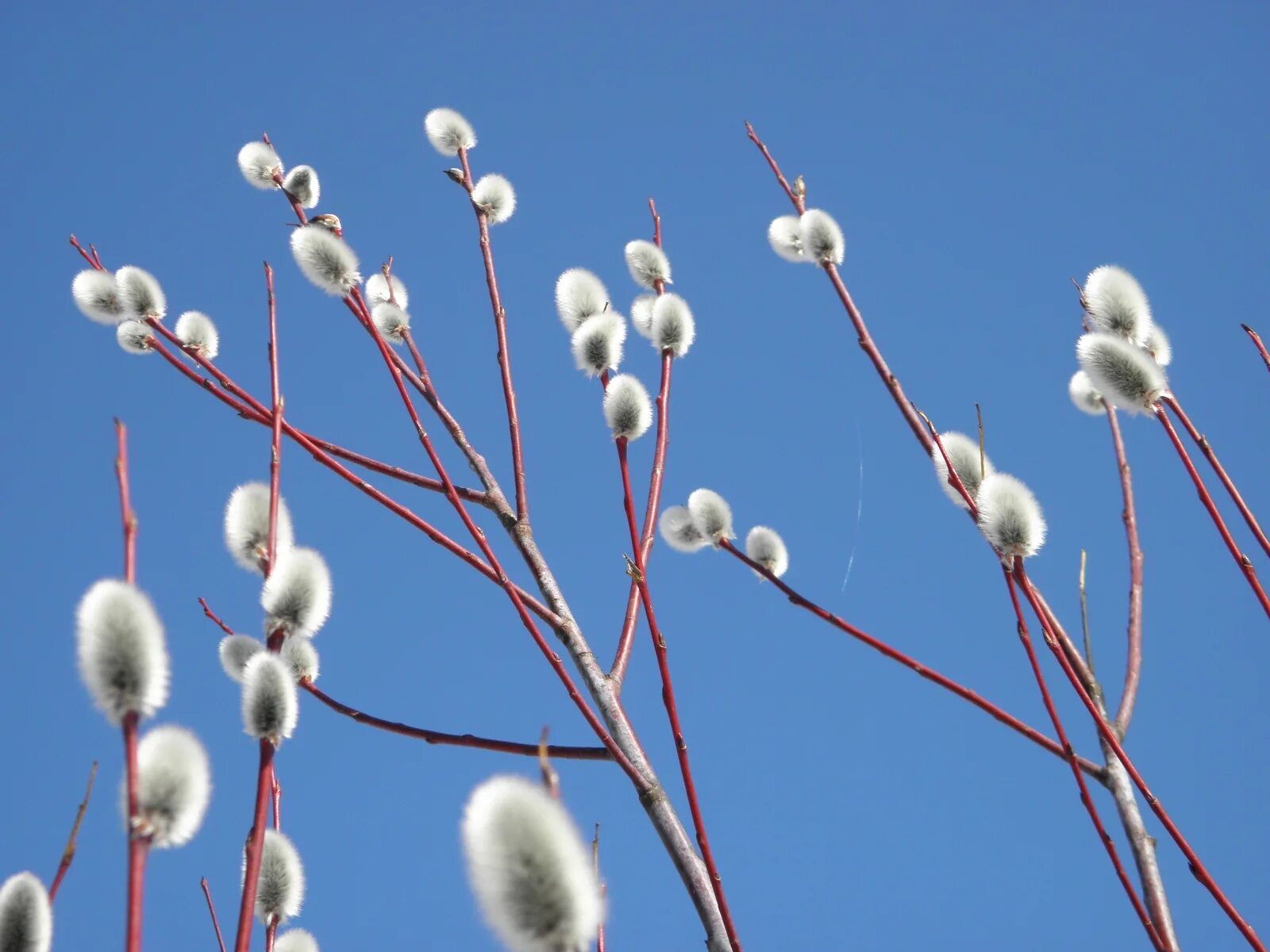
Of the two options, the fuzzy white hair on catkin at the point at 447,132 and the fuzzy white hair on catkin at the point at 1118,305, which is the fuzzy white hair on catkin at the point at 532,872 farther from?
the fuzzy white hair on catkin at the point at 447,132

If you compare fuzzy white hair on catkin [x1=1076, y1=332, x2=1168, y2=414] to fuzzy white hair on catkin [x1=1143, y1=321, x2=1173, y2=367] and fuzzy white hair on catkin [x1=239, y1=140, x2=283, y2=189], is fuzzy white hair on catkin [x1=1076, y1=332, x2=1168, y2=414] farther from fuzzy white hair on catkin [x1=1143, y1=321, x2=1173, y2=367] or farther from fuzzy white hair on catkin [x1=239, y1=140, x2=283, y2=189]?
fuzzy white hair on catkin [x1=239, y1=140, x2=283, y2=189]

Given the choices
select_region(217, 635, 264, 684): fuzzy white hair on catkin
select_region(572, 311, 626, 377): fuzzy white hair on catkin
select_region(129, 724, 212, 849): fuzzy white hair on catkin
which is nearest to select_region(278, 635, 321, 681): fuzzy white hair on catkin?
select_region(217, 635, 264, 684): fuzzy white hair on catkin

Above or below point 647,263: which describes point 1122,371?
below

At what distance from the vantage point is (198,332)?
9.31 feet

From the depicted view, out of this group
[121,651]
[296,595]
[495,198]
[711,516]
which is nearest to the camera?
[121,651]

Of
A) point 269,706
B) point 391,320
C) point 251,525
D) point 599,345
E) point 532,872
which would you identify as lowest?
point 532,872

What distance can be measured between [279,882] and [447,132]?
2179mm

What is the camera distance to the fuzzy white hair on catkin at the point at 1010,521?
1.75m

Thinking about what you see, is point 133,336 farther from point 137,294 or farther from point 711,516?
point 711,516

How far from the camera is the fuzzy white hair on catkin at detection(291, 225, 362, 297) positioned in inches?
91.9

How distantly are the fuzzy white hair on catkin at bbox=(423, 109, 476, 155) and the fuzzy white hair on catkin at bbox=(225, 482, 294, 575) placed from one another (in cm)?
186

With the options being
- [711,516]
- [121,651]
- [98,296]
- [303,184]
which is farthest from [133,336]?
[121,651]

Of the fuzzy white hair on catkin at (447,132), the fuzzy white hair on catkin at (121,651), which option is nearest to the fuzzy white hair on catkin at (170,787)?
the fuzzy white hair on catkin at (121,651)

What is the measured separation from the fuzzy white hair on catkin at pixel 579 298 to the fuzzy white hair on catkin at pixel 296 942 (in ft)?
4.79
